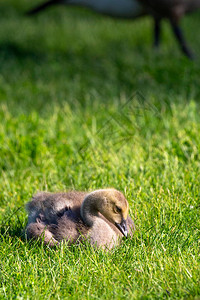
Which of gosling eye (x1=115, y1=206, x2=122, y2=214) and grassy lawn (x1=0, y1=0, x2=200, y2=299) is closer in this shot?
grassy lawn (x1=0, y1=0, x2=200, y2=299)

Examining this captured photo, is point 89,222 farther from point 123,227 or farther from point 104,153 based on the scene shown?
point 104,153

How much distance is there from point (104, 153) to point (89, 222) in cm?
147

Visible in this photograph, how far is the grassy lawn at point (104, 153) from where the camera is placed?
2.49 m

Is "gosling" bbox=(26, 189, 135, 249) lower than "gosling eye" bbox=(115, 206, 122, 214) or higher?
lower

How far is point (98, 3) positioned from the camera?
8.45 meters

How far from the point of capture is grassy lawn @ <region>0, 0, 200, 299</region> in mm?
2486

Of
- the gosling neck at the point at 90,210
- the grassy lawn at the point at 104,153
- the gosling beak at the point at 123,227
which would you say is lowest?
the grassy lawn at the point at 104,153

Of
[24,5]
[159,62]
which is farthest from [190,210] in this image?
[24,5]

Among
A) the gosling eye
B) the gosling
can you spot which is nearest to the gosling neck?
the gosling

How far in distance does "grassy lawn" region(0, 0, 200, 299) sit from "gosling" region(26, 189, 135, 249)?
0.07 m

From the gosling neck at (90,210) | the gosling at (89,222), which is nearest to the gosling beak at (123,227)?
the gosling at (89,222)

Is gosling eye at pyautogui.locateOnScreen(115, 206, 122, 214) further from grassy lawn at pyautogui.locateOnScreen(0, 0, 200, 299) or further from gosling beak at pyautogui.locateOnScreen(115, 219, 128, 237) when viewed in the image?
grassy lawn at pyautogui.locateOnScreen(0, 0, 200, 299)

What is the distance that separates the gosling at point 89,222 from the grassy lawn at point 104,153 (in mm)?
72

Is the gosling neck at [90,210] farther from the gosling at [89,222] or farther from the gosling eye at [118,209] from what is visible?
the gosling eye at [118,209]
